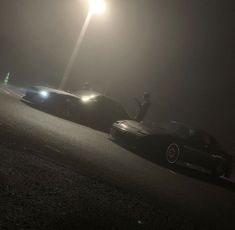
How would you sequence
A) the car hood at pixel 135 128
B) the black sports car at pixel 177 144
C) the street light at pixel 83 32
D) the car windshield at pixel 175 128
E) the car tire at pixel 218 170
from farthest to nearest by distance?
the street light at pixel 83 32 < the car tire at pixel 218 170 < the car windshield at pixel 175 128 < the car hood at pixel 135 128 < the black sports car at pixel 177 144

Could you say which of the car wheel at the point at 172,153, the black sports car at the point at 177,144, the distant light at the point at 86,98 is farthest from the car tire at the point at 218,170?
the distant light at the point at 86,98

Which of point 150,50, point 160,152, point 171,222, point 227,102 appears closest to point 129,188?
point 171,222

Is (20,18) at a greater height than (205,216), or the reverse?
(20,18)

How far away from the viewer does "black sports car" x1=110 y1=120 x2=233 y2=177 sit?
11617mm

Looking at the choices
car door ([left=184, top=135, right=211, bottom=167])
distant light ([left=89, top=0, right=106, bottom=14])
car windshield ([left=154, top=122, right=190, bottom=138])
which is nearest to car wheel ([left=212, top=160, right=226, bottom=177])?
car door ([left=184, top=135, right=211, bottom=167])

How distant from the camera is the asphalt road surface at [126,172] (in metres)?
6.59

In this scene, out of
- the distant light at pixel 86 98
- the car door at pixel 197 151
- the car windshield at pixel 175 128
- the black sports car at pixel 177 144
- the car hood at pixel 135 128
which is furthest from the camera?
the distant light at pixel 86 98

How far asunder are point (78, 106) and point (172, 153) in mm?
4999

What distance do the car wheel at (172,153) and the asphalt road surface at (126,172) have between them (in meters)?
1.14

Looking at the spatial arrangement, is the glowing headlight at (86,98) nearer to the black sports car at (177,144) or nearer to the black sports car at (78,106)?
the black sports car at (78,106)

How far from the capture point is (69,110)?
15312mm

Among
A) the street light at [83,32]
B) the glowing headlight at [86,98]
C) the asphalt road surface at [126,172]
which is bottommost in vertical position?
the asphalt road surface at [126,172]

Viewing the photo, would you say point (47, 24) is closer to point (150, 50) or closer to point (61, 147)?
point (150, 50)

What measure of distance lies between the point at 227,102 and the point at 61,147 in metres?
22.4
